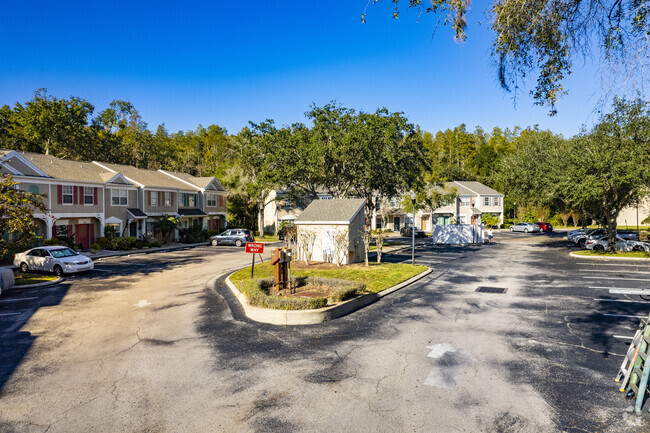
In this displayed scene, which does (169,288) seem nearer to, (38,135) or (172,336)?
(172,336)

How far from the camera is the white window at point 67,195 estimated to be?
30.9m

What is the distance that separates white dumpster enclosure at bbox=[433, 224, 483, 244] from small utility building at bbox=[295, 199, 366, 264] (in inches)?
734

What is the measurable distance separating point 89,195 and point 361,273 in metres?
25.9

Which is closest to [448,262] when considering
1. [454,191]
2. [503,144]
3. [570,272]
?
[570,272]

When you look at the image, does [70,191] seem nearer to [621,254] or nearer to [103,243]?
[103,243]

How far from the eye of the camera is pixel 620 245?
1149 inches

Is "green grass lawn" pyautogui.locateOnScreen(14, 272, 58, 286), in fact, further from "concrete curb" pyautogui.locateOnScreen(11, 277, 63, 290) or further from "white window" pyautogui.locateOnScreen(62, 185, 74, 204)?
"white window" pyautogui.locateOnScreen(62, 185, 74, 204)

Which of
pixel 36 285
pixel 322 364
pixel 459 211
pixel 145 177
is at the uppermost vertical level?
pixel 145 177

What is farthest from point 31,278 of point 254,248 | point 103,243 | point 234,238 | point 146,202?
point 146,202

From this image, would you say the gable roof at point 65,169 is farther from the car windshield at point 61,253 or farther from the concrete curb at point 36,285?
the concrete curb at point 36,285

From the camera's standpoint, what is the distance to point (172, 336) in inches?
424

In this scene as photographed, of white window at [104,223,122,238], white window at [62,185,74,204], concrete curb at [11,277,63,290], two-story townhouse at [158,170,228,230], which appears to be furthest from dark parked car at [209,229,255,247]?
concrete curb at [11,277,63,290]

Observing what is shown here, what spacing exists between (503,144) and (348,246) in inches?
3591

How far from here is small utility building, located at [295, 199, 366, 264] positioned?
22172 millimetres
